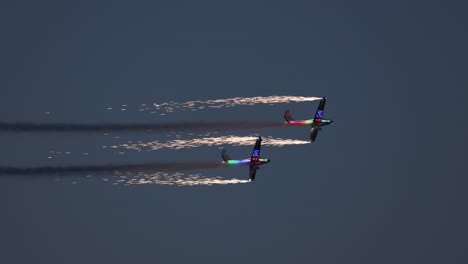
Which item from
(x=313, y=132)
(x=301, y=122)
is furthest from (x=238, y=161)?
(x=301, y=122)

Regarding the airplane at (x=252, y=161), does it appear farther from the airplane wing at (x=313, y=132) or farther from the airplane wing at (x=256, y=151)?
the airplane wing at (x=313, y=132)

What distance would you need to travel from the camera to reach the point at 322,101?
118 m

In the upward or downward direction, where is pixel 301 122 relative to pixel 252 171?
upward

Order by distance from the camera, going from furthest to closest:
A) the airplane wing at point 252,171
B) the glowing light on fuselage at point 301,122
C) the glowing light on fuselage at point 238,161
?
the glowing light on fuselage at point 301,122, the airplane wing at point 252,171, the glowing light on fuselage at point 238,161

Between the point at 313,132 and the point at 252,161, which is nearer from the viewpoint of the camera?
the point at 252,161

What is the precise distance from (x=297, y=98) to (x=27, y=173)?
3166 cm

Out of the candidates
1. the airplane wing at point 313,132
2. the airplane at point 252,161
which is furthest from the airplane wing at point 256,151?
the airplane wing at point 313,132

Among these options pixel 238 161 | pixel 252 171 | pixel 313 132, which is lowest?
pixel 252 171

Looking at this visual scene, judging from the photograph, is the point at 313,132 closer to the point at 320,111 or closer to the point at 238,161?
the point at 320,111

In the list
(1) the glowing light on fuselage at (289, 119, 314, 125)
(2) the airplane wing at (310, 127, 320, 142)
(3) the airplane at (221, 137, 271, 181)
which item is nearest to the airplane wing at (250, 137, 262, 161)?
(3) the airplane at (221, 137, 271, 181)

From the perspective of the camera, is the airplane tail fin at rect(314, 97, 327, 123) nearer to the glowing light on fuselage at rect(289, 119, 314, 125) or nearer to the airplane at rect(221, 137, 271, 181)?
the glowing light on fuselage at rect(289, 119, 314, 125)

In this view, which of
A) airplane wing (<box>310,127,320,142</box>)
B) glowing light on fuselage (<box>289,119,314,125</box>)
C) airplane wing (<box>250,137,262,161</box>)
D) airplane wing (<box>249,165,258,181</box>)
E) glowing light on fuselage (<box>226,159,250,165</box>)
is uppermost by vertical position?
glowing light on fuselage (<box>289,119,314,125</box>)

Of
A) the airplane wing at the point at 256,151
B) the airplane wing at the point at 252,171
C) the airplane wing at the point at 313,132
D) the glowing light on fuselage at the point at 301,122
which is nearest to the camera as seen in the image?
the airplane wing at the point at 252,171

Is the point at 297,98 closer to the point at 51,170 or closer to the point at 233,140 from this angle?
the point at 233,140
